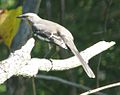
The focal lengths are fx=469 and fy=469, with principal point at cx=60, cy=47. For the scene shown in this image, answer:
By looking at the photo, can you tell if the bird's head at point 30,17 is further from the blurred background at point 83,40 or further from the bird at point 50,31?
the blurred background at point 83,40

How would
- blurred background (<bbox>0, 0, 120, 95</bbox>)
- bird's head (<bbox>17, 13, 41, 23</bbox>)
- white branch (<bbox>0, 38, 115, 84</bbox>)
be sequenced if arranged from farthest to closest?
blurred background (<bbox>0, 0, 120, 95</bbox>), bird's head (<bbox>17, 13, 41, 23</bbox>), white branch (<bbox>0, 38, 115, 84</bbox>)

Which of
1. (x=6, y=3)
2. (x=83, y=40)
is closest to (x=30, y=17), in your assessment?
(x=6, y=3)

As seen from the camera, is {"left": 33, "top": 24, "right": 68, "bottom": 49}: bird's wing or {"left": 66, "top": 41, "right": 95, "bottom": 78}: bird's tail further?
{"left": 33, "top": 24, "right": 68, "bottom": 49}: bird's wing

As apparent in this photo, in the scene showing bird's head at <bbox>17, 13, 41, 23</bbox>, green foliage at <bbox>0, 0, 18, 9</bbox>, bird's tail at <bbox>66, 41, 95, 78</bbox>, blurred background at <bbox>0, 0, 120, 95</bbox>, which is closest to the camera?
bird's tail at <bbox>66, 41, 95, 78</bbox>

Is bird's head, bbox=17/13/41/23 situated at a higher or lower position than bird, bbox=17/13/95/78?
higher

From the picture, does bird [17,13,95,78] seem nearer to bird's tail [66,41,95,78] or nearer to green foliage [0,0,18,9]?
bird's tail [66,41,95,78]

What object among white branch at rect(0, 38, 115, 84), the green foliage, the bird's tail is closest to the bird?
the bird's tail

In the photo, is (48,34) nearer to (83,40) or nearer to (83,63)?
(83,63)

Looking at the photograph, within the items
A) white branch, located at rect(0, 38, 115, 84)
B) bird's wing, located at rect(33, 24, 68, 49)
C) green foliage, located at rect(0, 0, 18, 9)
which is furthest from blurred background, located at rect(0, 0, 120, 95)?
white branch, located at rect(0, 38, 115, 84)

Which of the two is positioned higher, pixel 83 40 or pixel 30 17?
pixel 30 17

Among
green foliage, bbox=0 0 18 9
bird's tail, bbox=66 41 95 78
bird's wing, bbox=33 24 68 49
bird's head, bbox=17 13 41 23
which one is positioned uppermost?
green foliage, bbox=0 0 18 9

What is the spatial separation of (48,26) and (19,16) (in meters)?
0.19

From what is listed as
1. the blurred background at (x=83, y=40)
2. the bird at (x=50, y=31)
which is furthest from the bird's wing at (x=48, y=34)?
the blurred background at (x=83, y=40)

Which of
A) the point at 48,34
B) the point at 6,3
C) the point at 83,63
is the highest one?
the point at 6,3
